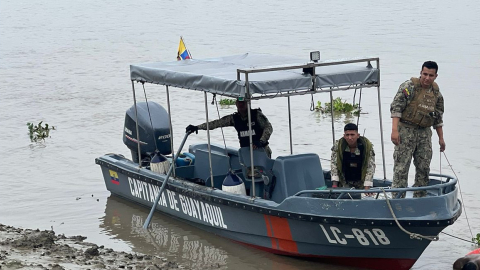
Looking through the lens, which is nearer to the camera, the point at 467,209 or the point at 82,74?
the point at 467,209

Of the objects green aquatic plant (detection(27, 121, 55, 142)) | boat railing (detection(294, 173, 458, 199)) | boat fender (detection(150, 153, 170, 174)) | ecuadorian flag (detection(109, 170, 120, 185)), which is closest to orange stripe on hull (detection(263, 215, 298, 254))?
boat railing (detection(294, 173, 458, 199))

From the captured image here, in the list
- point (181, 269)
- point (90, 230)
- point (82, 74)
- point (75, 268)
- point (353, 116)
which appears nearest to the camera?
point (75, 268)

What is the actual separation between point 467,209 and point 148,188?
416 cm

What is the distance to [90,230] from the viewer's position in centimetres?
1073

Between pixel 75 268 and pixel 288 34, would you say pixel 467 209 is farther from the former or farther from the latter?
pixel 288 34

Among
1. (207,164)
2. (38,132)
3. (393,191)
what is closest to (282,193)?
(393,191)

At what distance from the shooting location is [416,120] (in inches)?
337

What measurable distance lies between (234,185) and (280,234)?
90 cm

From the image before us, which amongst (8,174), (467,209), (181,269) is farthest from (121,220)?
(467,209)

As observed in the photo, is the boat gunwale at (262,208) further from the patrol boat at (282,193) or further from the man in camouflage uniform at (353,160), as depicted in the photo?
the man in camouflage uniform at (353,160)

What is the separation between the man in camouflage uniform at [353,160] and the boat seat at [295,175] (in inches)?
18.4

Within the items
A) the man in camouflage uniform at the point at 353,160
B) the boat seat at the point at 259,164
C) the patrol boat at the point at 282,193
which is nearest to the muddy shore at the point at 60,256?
the patrol boat at the point at 282,193

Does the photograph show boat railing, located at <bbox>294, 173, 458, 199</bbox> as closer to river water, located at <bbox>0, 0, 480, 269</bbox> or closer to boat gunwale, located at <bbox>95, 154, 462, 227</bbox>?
boat gunwale, located at <bbox>95, 154, 462, 227</bbox>

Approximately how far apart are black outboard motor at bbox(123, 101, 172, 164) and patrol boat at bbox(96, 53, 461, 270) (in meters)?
0.02
